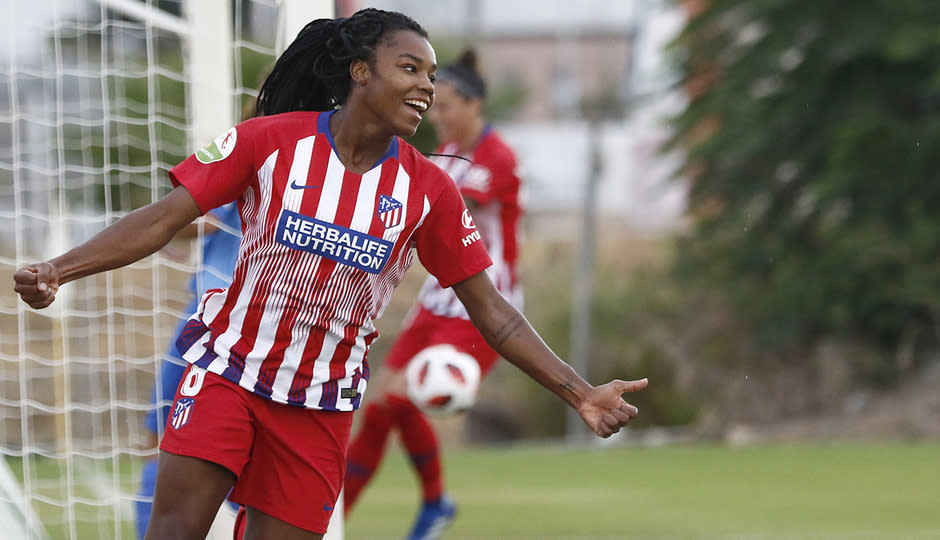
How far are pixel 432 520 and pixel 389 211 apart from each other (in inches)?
124

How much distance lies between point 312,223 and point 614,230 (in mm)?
27076

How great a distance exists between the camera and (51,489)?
7.93 metres

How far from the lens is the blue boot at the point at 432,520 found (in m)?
6.18

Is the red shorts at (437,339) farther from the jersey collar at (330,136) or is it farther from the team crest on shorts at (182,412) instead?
the team crest on shorts at (182,412)

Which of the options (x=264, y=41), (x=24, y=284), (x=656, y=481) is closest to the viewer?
(x=24, y=284)

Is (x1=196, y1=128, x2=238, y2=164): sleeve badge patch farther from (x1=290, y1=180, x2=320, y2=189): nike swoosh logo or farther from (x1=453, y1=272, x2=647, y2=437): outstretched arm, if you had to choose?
(x1=453, y1=272, x2=647, y2=437): outstretched arm

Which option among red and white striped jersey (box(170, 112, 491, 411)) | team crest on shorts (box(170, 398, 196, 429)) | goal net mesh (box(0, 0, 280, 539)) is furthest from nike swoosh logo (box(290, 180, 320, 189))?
goal net mesh (box(0, 0, 280, 539))

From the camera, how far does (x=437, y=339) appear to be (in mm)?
6098

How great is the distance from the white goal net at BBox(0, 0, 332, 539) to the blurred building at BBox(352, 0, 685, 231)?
5.73 meters

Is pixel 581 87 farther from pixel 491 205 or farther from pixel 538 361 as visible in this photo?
pixel 538 361

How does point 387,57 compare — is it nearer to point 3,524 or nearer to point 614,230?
point 3,524

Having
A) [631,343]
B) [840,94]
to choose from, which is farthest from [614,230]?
[840,94]

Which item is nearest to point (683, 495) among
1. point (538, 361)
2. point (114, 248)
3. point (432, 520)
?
point (432, 520)

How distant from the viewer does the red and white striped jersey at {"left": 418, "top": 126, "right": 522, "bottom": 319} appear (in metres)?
6.05
